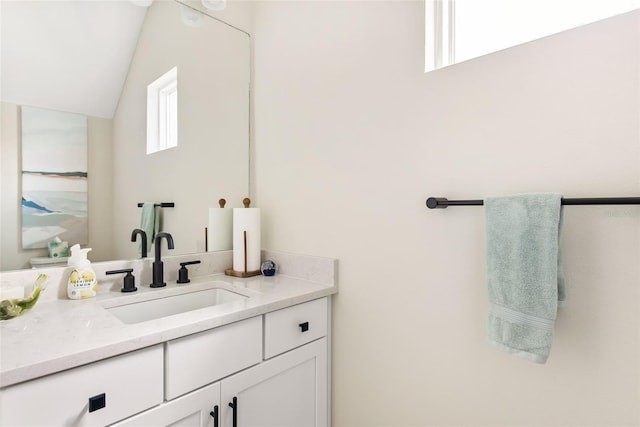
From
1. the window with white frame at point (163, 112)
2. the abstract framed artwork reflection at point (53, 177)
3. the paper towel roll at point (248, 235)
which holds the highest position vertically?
the window with white frame at point (163, 112)

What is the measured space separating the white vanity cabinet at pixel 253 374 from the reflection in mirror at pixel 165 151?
0.64 metres

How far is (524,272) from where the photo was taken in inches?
34.6

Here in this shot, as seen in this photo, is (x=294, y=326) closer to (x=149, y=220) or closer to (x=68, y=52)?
(x=149, y=220)

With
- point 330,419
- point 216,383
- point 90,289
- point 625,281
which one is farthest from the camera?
point 330,419

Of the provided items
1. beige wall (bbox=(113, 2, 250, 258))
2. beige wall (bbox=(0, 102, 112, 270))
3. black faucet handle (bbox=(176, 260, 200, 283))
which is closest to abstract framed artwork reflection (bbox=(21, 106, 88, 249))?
beige wall (bbox=(0, 102, 112, 270))

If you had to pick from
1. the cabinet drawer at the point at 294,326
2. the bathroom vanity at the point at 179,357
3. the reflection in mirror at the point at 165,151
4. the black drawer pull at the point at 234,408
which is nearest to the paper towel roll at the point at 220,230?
the reflection in mirror at the point at 165,151

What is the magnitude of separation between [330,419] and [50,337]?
43.8 inches

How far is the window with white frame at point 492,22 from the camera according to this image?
3.15ft

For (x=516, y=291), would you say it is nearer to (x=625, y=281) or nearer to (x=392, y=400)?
(x=625, y=281)

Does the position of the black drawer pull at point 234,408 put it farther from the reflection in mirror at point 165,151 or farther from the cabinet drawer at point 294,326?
the reflection in mirror at point 165,151

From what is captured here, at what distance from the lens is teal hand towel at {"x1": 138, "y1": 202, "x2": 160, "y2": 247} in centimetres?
142

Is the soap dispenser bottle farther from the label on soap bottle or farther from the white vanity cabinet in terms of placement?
the white vanity cabinet

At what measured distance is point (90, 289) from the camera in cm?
120

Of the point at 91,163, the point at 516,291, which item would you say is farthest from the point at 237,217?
the point at 516,291
